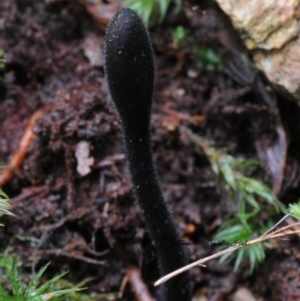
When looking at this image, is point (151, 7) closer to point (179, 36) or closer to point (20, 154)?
point (179, 36)

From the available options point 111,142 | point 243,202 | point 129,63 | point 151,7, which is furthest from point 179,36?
point 129,63

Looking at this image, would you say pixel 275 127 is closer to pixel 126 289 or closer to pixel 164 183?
pixel 164 183

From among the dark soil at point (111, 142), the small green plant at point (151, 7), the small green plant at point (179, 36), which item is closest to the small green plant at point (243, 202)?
the dark soil at point (111, 142)

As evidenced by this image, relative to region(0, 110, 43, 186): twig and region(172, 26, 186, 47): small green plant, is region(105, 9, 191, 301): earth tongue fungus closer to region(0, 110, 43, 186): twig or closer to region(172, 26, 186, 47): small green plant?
region(0, 110, 43, 186): twig

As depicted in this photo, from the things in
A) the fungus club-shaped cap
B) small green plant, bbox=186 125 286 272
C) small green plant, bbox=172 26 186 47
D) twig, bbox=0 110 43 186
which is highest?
the fungus club-shaped cap

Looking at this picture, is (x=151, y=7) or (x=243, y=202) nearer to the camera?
(x=243, y=202)

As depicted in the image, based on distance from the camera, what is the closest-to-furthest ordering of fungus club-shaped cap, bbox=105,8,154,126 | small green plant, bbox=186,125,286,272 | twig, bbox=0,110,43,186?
1. fungus club-shaped cap, bbox=105,8,154,126
2. small green plant, bbox=186,125,286,272
3. twig, bbox=0,110,43,186

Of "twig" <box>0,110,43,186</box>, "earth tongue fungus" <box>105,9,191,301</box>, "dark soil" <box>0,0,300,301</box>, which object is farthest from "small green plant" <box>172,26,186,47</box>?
"earth tongue fungus" <box>105,9,191,301</box>
